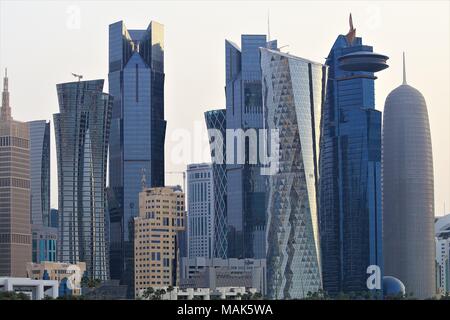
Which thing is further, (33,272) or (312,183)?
(33,272)

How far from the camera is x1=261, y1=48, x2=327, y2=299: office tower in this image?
6811 inches

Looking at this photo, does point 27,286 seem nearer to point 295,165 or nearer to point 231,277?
point 295,165

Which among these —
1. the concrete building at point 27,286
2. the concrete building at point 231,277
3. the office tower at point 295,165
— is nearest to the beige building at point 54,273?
the concrete building at point 231,277

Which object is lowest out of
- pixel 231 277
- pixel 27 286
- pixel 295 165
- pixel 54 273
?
pixel 231 277

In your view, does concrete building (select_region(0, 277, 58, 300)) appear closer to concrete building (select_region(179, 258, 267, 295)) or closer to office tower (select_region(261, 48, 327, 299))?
concrete building (select_region(179, 258, 267, 295))

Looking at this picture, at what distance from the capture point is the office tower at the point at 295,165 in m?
173

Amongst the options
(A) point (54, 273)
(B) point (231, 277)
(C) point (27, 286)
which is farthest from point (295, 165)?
(C) point (27, 286)

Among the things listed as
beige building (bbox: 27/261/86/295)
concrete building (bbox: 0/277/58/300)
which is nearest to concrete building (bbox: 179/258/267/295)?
beige building (bbox: 27/261/86/295)

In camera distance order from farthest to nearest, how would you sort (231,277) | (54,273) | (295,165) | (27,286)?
(231,277) → (54,273) → (295,165) → (27,286)

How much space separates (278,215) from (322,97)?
20.1 m

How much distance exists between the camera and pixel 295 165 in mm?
173875

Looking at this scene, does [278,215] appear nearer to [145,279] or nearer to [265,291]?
[265,291]
